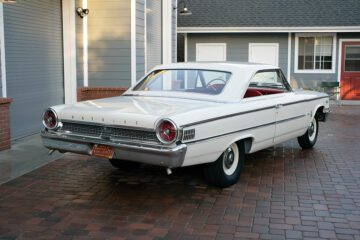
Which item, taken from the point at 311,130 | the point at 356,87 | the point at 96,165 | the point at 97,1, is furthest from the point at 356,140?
the point at 356,87

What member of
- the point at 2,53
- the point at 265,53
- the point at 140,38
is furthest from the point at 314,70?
the point at 2,53

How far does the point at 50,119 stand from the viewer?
5.96 metres

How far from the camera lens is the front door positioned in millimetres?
17969

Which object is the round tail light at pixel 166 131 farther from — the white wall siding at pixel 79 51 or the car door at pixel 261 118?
the white wall siding at pixel 79 51

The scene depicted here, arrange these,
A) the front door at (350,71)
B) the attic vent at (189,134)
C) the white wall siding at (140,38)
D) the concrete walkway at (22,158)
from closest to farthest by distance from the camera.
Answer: the attic vent at (189,134), the concrete walkway at (22,158), the white wall siding at (140,38), the front door at (350,71)

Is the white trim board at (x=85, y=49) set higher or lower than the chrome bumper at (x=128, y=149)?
higher

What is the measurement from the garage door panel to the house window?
10.4 metres

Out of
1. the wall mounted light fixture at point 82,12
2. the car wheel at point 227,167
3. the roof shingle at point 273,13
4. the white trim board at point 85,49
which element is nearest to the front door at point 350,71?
the roof shingle at point 273,13

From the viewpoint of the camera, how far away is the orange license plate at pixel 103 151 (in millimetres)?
5484

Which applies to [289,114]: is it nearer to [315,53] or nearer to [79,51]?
[79,51]

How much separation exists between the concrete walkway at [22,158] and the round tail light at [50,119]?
104 cm

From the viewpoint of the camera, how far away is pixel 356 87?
18172 mm

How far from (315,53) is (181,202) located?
13.9 m

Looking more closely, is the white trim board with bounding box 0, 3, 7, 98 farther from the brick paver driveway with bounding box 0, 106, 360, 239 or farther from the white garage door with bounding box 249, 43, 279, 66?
the white garage door with bounding box 249, 43, 279, 66
